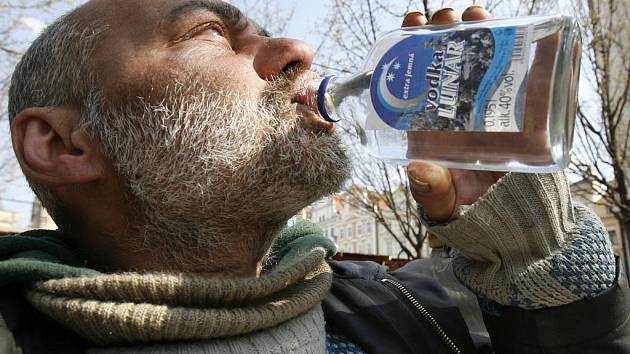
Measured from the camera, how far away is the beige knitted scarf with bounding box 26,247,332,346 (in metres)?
1.21

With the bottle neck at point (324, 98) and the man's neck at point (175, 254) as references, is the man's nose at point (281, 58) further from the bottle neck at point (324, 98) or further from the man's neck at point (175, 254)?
the man's neck at point (175, 254)

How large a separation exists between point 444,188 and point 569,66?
17.2 inches

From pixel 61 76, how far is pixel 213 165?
632mm

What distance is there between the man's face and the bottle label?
0.94 feet

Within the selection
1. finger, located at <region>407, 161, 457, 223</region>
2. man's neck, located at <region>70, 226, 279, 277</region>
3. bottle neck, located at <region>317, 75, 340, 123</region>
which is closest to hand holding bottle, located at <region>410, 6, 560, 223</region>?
finger, located at <region>407, 161, 457, 223</region>

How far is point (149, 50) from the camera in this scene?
1.62 m

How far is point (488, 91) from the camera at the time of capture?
124cm

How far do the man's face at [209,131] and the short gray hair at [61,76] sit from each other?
2.1 inches

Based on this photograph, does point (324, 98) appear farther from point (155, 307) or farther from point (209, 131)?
point (155, 307)

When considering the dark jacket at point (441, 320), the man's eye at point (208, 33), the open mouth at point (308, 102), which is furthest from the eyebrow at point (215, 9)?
the dark jacket at point (441, 320)

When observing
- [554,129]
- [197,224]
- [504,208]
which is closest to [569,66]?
[554,129]

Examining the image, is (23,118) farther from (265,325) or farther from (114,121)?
(265,325)

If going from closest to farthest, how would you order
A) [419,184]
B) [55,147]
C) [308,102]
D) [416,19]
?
[419,184]
[416,19]
[308,102]
[55,147]

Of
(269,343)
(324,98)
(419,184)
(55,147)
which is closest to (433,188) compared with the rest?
(419,184)
